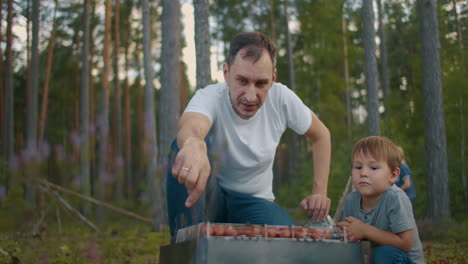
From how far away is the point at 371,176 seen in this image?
9.58 ft

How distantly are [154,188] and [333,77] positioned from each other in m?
14.4

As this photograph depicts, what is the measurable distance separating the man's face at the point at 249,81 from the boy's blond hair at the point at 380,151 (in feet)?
2.19

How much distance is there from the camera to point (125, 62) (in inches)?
1143

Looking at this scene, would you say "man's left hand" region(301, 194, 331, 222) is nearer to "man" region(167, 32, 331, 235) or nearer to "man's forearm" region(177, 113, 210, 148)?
"man" region(167, 32, 331, 235)

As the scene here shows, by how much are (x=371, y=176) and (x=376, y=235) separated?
0.47 metres

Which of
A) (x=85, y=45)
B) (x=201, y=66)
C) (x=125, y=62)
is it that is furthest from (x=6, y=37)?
(x=201, y=66)

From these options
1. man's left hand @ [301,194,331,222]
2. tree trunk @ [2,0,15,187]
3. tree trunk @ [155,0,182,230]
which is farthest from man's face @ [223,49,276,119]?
tree trunk @ [2,0,15,187]

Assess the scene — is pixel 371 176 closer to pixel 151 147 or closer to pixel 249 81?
pixel 249 81

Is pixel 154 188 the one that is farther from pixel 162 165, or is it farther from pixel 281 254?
pixel 281 254

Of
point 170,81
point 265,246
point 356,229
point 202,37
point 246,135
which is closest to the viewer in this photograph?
→ point 265,246

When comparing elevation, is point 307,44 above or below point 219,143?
above

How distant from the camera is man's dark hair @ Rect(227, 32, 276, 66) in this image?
112 inches

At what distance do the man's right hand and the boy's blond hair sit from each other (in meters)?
1.28

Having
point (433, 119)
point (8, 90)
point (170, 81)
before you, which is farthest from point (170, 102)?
point (8, 90)
